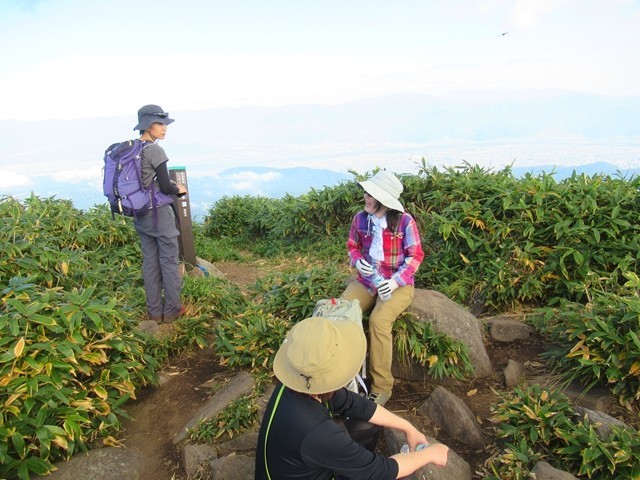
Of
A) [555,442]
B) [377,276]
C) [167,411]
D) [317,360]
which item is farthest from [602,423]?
[167,411]

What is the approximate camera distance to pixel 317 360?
7.57 ft

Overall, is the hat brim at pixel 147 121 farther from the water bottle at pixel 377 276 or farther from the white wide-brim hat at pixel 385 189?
the water bottle at pixel 377 276

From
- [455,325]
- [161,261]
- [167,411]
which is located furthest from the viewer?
[161,261]

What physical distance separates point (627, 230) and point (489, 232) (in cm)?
143

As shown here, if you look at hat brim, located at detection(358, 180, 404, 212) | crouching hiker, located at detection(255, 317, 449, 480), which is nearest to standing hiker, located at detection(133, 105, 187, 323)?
hat brim, located at detection(358, 180, 404, 212)

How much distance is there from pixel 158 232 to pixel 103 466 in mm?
2255

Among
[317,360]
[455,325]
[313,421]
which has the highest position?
[317,360]

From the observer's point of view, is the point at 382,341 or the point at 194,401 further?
the point at 194,401

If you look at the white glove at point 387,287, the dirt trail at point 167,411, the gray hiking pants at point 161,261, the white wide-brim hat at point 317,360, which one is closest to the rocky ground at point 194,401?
the dirt trail at point 167,411

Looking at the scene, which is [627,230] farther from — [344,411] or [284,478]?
[284,478]

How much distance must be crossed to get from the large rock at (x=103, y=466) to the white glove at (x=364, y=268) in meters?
2.15

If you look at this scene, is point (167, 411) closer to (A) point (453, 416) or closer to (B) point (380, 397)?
(B) point (380, 397)

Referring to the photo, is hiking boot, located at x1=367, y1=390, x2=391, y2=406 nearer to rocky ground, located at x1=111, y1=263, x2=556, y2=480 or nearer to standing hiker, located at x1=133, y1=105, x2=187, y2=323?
rocky ground, located at x1=111, y1=263, x2=556, y2=480

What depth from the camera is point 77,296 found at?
3.89m
